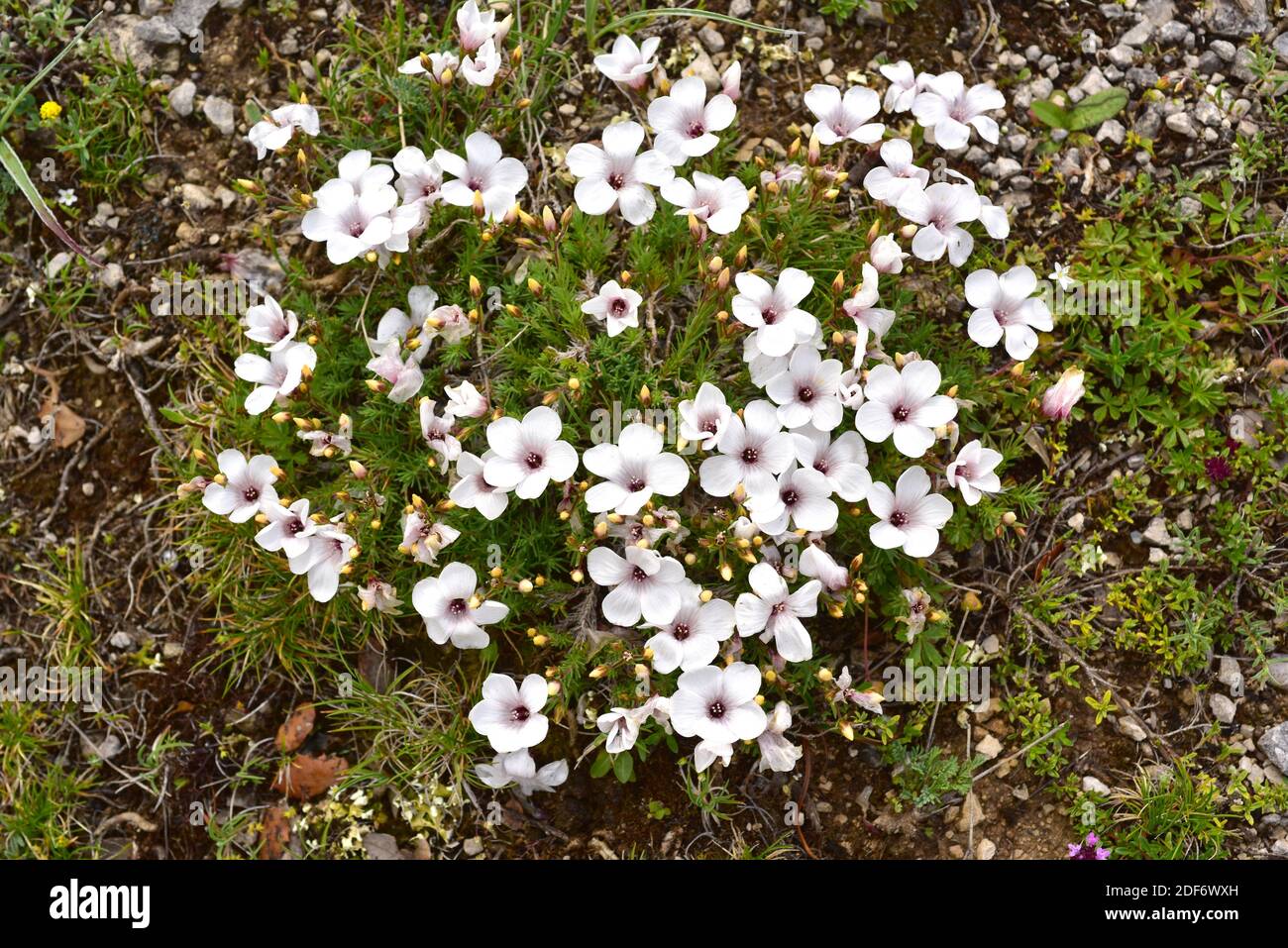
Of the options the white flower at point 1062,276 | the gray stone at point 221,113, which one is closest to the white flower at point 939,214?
the white flower at point 1062,276

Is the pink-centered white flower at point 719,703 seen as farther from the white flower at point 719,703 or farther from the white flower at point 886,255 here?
the white flower at point 886,255

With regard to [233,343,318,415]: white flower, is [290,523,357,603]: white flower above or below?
below

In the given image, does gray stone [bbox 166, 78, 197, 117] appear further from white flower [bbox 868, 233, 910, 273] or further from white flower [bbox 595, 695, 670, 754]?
white flower [bbox 595, 695, 670, 754]

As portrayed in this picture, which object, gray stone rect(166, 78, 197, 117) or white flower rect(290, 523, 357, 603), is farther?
gray stone rect(166, 78, 197, 117)

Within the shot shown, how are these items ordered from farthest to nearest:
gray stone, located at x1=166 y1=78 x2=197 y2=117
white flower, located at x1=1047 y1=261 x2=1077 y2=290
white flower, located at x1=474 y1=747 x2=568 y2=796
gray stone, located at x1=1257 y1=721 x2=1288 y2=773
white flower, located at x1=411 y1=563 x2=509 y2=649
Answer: gray stone, located at x1=166 y1=78 x2=197 y2=117, white flower, located at x1=1047 y1=261 x2=1077 y2=290, gray stone, located at x1=1257 y1=721 x2=1288 y2=773, white flower, located at x1=474 y1=747 x2=568 y2=796, white flower, located at x1=411 y1=563 x2=509 y2=649

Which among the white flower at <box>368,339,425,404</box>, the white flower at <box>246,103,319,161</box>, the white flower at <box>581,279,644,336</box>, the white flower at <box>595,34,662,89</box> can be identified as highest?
the white flower at <box>595,34,662,89</box>

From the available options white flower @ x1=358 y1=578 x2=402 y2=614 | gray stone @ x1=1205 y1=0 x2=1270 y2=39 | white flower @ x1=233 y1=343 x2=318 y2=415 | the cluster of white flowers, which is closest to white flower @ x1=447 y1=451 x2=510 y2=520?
the cluster of white flowers
